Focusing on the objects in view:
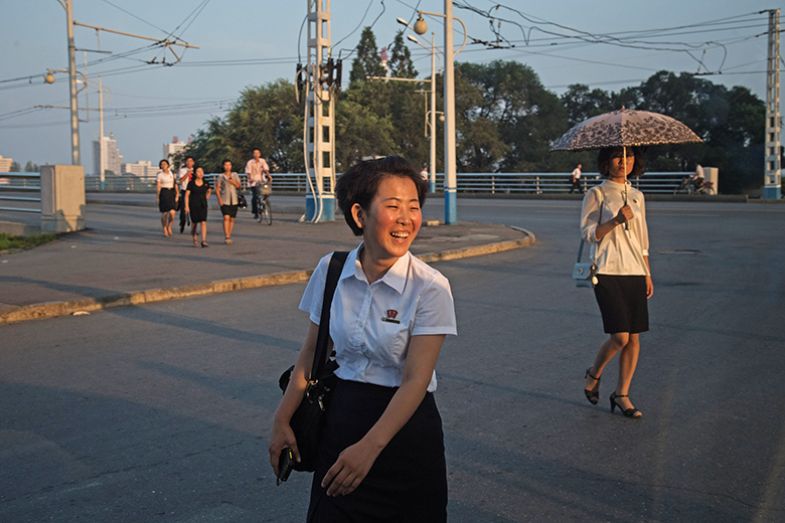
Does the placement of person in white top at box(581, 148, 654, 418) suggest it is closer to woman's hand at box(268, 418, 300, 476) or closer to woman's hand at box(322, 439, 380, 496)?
woman's hand at box(268, 418, 300, 476)

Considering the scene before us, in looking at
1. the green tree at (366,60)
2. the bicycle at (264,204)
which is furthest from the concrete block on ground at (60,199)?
the green tree at (366,60)

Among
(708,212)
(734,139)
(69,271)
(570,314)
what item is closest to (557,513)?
(570,314)

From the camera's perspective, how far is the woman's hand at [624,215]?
19.0 feet

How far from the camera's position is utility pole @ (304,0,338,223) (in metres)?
23.4

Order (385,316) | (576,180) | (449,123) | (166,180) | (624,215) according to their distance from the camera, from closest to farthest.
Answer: (385,316), (624,215), (166,180), (449,123), (576,180)

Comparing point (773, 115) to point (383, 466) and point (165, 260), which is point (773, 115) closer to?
point (165, 260)

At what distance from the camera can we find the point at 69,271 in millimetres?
13516

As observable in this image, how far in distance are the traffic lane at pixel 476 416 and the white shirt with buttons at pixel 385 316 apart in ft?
5.77

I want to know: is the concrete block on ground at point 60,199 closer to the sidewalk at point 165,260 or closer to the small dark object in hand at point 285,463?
the sidewalk at point 165,260

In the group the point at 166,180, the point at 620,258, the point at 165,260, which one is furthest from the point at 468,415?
the point at 166,180

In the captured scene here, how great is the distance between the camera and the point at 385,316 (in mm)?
2742

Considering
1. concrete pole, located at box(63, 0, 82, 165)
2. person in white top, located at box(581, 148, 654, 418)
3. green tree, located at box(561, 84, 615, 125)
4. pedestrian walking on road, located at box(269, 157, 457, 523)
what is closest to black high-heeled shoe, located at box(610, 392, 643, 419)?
person in white top, located at box(581, 148, 654, 418)

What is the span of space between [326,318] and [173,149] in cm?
8396

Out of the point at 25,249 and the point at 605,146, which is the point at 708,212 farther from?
the point at 605,146
